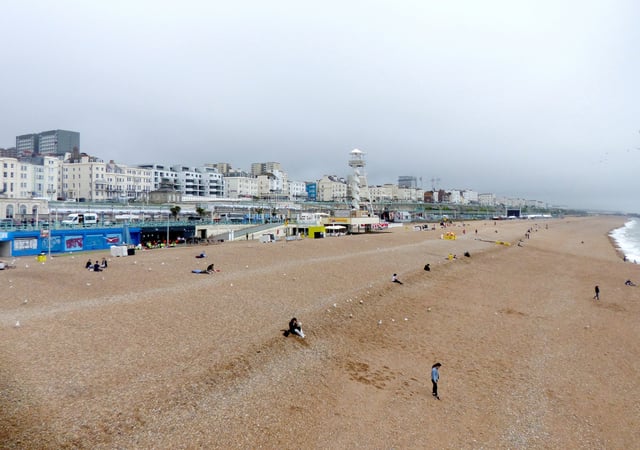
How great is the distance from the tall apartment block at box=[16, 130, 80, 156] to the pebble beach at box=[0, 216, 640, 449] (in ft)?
503

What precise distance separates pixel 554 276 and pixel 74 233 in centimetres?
4100

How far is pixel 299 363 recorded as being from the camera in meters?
11.7

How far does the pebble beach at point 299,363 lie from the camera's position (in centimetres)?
835

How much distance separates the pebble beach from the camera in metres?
8.35

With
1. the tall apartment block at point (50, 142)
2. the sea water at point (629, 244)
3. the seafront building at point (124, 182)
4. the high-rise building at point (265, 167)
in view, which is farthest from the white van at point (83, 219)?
the tall apartment block at point (50, 142)

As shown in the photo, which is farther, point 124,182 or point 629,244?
point 124,182

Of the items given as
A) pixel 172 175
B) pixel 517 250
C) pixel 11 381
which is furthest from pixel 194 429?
pixel 172 175

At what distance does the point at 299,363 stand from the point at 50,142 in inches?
7137

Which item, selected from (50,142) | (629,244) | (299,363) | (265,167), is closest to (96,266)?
(299,363)

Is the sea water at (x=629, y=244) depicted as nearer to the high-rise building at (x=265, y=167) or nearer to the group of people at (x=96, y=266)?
the group of people at (x=96, y=266)

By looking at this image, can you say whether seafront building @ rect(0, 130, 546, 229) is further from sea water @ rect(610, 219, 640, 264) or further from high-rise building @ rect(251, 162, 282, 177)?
sea water @ rect(610, 219, 640, 264)

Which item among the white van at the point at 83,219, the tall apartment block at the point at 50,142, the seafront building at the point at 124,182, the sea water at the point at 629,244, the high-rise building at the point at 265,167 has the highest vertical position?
the tall apartment block at the point at 50,142

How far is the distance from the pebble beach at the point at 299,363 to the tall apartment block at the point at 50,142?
15333 centimetres

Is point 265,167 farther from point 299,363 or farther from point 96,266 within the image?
point 299,363
